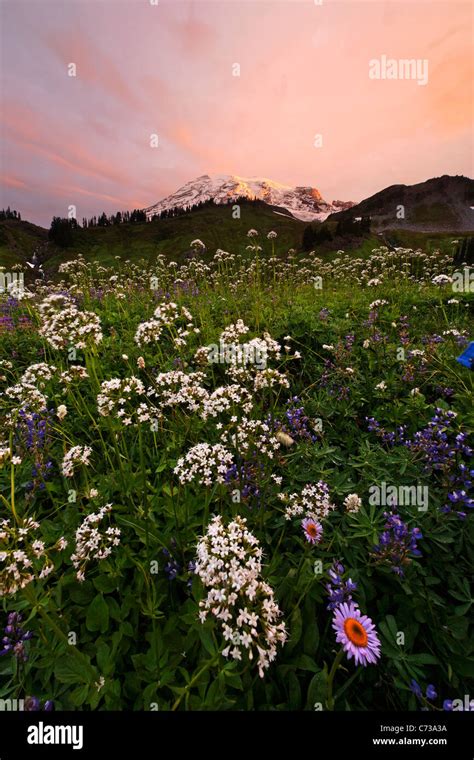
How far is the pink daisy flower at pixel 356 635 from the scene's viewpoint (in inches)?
73.5

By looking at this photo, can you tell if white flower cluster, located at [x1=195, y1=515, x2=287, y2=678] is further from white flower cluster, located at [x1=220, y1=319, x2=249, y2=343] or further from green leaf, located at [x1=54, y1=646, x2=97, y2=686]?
white flower cluster, located at [x1=220, y1=319, x2=249, y2=343]

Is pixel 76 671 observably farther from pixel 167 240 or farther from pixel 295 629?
pixel 167 240

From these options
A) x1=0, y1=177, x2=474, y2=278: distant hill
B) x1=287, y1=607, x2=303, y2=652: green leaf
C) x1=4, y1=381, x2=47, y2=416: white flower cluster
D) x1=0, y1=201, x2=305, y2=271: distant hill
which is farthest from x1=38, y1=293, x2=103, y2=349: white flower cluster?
x1=0, y1=201, x2=305, y2=271: distant hill

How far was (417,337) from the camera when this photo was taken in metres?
6.53

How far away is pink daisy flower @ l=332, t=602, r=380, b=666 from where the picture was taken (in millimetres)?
1867

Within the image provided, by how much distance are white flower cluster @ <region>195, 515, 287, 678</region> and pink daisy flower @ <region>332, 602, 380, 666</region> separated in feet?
1.17

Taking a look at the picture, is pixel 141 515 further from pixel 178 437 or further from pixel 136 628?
pixel 178 437

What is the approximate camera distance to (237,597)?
1.84 meters

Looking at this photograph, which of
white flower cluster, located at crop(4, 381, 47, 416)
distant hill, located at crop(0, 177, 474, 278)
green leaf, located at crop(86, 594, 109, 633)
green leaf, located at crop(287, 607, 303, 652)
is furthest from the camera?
distant hill, located at crop(0, 177, 474, 278)

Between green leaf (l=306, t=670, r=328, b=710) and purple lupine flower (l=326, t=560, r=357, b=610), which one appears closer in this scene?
green leaf (l=306, t=670, r=328, b=710)

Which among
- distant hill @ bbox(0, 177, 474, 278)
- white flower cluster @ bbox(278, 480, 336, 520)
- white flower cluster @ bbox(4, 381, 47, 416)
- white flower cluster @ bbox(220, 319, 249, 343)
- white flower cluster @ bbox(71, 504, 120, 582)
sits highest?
distant hill @ bbox(0, 177, 474, 278)

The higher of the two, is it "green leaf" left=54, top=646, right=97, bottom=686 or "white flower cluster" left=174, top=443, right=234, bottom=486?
"white flower cluster" left=174, top=443, right=234, bottom=486

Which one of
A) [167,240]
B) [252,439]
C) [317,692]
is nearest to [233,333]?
[252,439]

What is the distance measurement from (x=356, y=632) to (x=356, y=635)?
22 millimetres
